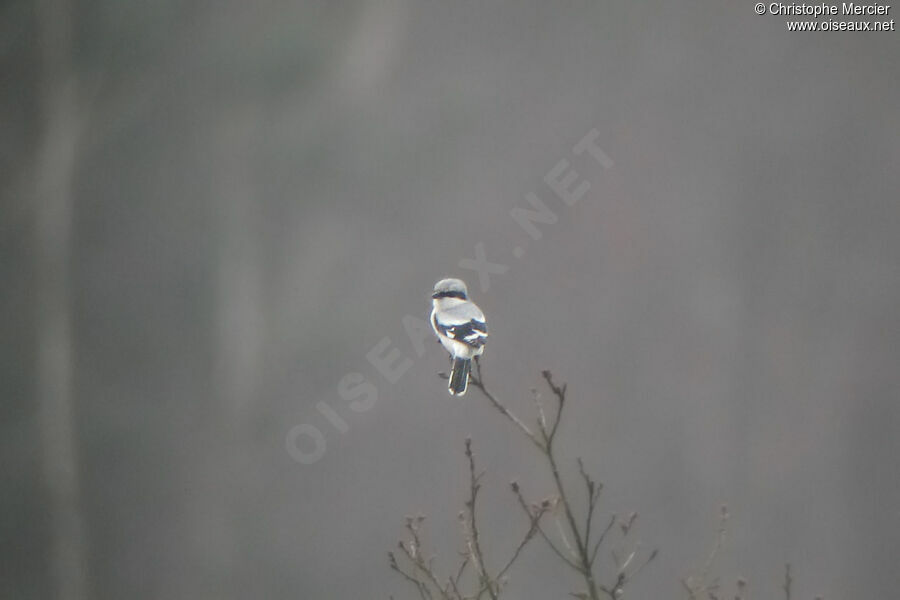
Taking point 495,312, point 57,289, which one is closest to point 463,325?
point 495,312

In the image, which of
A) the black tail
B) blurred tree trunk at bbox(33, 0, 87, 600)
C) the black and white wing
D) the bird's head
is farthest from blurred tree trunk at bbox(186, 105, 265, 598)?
the black tail

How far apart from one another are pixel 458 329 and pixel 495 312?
2.00m

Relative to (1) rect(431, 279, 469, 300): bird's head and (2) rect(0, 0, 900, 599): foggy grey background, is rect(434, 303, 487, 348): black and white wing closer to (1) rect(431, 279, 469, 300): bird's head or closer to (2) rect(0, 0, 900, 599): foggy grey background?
(1) rect(431, 279, 469, 300): bird's head

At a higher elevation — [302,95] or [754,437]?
[302,95]

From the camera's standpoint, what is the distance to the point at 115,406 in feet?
13.9

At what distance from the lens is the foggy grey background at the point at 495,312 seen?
4.13 m

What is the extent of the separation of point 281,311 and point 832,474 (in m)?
2.77

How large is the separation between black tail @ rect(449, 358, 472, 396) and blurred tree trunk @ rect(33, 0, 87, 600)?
2.87m

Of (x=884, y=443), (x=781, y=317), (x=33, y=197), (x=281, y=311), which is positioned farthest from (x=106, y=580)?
(x=884, y=443)

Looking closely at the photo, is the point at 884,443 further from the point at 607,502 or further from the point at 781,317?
the point at 607,502

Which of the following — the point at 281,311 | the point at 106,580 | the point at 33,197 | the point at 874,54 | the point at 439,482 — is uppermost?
the point at 874,54

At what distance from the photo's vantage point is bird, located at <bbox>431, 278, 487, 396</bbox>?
1.96 m

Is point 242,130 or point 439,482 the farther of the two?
point 242,130

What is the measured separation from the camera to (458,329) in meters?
2.12
